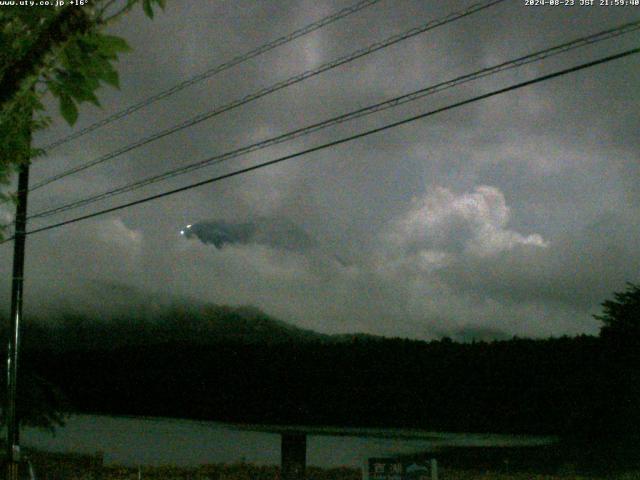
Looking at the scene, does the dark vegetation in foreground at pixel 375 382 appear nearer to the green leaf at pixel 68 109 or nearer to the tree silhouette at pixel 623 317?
the tree silhouette at pixel 623 317

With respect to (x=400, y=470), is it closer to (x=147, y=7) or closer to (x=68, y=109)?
(x=68, y=109)

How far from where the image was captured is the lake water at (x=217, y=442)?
20734 mm

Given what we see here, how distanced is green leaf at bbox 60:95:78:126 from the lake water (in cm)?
1583

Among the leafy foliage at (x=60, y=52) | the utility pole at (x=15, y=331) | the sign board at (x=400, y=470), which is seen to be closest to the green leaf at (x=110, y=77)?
the leafy foliage at (x=60, y=52)

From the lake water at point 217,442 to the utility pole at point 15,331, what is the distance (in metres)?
6.78

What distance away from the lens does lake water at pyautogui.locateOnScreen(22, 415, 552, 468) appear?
2073 centimetres

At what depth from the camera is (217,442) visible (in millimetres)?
23484

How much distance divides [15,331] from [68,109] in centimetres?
1207

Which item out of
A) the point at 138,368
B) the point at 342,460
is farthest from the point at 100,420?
the point at 342,460

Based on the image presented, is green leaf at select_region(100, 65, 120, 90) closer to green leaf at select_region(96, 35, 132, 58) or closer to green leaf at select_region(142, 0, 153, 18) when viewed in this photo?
green leaf at select_region(96, 35, 132, 58)

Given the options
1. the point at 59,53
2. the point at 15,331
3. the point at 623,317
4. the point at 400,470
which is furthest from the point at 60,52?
the point at 623,317

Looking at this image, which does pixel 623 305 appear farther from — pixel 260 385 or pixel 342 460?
pixel 260 385

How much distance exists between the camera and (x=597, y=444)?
71.1ft

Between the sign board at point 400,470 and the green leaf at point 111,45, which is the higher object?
the green leaf at point 111,45
